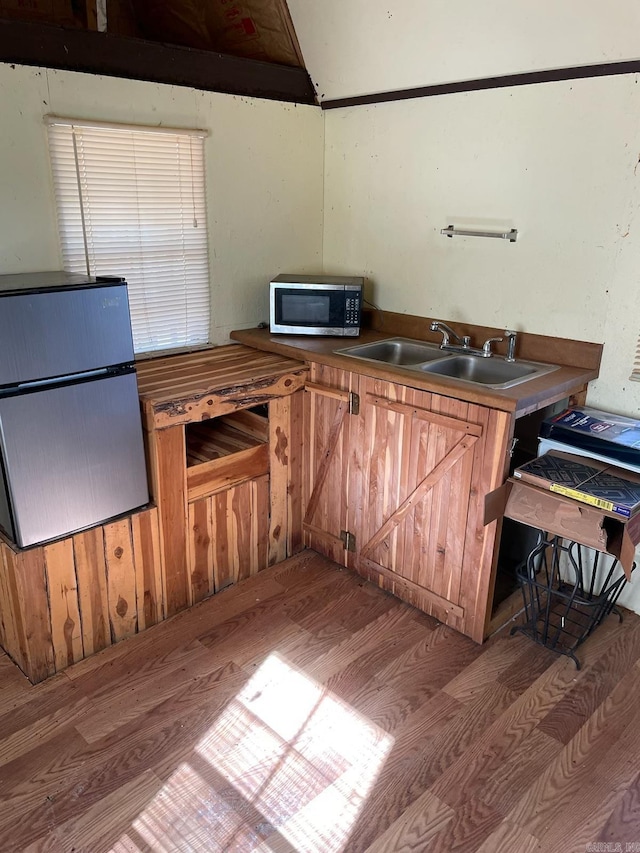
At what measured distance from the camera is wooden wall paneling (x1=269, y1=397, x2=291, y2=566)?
272 centimetres

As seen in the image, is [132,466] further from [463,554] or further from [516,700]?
[516,700]

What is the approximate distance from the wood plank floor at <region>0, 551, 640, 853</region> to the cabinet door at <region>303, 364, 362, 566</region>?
1.27 ft

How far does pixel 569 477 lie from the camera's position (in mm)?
2145

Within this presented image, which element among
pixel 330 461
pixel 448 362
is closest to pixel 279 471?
pixel 330 461

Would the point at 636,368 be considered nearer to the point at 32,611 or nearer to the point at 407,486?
the point at 407,486

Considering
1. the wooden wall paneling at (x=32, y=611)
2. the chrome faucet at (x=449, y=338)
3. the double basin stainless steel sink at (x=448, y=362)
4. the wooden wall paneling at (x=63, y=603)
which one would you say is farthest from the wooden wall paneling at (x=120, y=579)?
the chrome faucet at (x=449, y=338)

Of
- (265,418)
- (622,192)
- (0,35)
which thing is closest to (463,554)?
(265,418)

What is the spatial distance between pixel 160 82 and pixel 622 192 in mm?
1872

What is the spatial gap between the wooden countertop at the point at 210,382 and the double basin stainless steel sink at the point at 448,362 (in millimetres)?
314

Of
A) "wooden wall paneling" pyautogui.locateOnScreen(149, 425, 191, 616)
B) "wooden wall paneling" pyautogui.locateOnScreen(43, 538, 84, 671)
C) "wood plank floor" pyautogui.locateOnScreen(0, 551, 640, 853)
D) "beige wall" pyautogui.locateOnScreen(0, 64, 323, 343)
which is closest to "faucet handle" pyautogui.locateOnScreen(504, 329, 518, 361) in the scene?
Answer: "wood plank floor" pyautogui.locateOnScreen(0, 551, 640, 853)

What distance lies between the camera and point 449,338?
2.93 meters

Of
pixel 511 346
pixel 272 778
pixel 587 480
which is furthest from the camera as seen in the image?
pixel 511 346

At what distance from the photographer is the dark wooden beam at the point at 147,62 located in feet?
7.34

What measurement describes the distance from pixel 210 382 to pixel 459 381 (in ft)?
3.12
